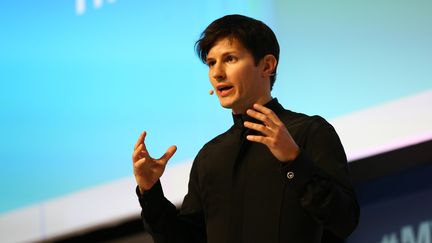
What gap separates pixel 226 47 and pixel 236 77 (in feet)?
0.21

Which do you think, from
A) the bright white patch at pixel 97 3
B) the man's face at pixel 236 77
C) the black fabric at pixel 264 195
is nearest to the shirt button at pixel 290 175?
the black fabric at pixel 264 195

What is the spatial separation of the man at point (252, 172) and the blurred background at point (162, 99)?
555mm

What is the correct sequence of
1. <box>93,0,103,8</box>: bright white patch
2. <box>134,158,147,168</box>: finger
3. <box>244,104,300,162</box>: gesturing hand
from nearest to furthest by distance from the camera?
<box>244,104,300,162</box>: gesturing hand, <box>134,158,147,168</box>: finger, <box>93,0,103,8</box>: bright white patch

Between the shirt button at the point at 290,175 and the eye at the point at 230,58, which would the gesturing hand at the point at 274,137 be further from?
the eye at the point at 230,58

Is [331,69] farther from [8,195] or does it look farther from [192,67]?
[8,195]

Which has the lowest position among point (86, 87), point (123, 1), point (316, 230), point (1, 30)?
point (316, 230)

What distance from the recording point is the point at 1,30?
2.80 m

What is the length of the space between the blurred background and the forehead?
64 centimetres

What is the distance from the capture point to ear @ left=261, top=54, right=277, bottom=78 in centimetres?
138

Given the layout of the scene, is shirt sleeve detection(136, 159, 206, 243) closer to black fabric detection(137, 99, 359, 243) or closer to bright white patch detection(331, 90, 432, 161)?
black fabric detection(137, 99, 359, 243)

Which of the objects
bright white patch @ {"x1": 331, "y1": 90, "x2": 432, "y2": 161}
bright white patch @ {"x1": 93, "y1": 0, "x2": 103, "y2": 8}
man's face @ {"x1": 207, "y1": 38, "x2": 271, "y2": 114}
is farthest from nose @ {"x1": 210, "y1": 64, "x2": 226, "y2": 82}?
bright white patch @ {"x1": 93, "y1": 0, "x2": 103, "y2": 8}

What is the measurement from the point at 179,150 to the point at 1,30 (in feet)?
3.21

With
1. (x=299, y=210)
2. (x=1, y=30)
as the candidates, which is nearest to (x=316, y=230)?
(x=299, y=210)

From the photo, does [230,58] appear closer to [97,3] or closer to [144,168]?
[144,168]
